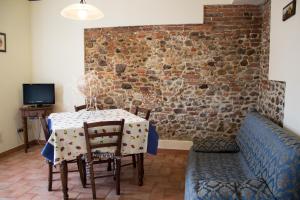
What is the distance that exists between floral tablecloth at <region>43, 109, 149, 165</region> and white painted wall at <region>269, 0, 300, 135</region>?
4.88ft

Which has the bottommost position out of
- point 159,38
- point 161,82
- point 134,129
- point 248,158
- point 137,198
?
point 137,198

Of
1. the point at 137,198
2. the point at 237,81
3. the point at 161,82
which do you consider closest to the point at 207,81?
the point at 237,81

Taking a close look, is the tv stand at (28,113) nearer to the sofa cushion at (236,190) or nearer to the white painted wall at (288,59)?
the sofa cushion at (236,190)

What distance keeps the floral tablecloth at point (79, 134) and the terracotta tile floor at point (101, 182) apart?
0.49 meters

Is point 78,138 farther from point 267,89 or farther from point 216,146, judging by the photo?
point 267,89

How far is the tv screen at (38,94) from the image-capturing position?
Answer: 4.79 m

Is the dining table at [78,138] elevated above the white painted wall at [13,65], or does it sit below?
below

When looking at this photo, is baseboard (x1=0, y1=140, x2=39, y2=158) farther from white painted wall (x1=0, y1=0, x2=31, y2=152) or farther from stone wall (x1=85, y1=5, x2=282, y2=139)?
stone wall (x1=85, y1=5, x2=282, y2=139)

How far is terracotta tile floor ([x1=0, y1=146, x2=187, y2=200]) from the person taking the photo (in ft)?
10.1

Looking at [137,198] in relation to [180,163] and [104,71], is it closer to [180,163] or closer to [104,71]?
[180,163]

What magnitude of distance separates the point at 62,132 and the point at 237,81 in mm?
2871

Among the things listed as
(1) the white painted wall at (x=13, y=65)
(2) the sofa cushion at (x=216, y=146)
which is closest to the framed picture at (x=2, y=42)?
(1) the white painted wall at (x=13, y=65)

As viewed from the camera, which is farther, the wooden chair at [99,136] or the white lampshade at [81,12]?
the white lampshade at [81,12]

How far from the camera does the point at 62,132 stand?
9.12 feet
